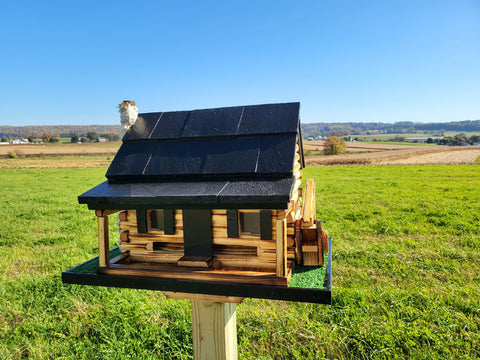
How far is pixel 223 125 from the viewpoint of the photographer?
249 centimetres

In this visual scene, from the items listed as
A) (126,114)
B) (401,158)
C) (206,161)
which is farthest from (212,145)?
(401,158)

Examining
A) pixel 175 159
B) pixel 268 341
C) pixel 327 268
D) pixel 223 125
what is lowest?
pixel 268 341

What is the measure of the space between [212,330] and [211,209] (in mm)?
939

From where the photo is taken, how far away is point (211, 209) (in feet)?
7.22

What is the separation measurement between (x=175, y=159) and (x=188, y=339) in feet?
10.5

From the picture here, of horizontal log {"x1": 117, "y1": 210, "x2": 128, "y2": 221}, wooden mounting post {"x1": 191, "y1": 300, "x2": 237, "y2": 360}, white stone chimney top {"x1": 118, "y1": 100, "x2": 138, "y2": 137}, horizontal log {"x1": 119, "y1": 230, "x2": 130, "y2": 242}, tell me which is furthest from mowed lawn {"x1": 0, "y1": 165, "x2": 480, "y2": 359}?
white stone chimney top {"x1": 118, "y1": 100, "x2": 138, "y2": 137}

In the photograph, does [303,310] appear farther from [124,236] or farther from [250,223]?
[124,236]

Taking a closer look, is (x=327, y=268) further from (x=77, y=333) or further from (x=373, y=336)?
(x=77, y=333)

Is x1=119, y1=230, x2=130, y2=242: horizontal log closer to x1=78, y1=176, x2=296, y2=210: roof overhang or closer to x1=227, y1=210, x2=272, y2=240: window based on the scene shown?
x1=78, y1=176, x2=296, y2=210: roof overhang

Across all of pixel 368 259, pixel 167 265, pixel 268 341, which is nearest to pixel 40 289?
pixel 268 341

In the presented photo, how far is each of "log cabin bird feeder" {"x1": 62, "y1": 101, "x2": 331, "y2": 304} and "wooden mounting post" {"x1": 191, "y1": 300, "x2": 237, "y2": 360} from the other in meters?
0.33

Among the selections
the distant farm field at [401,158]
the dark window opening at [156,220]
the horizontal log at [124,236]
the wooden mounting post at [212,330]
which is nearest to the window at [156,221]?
the dark window opening at [156,220]

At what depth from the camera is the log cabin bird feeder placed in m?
1.98

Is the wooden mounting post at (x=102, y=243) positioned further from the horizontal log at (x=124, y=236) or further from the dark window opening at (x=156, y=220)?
the dark window opening at (x=156, y=220)
